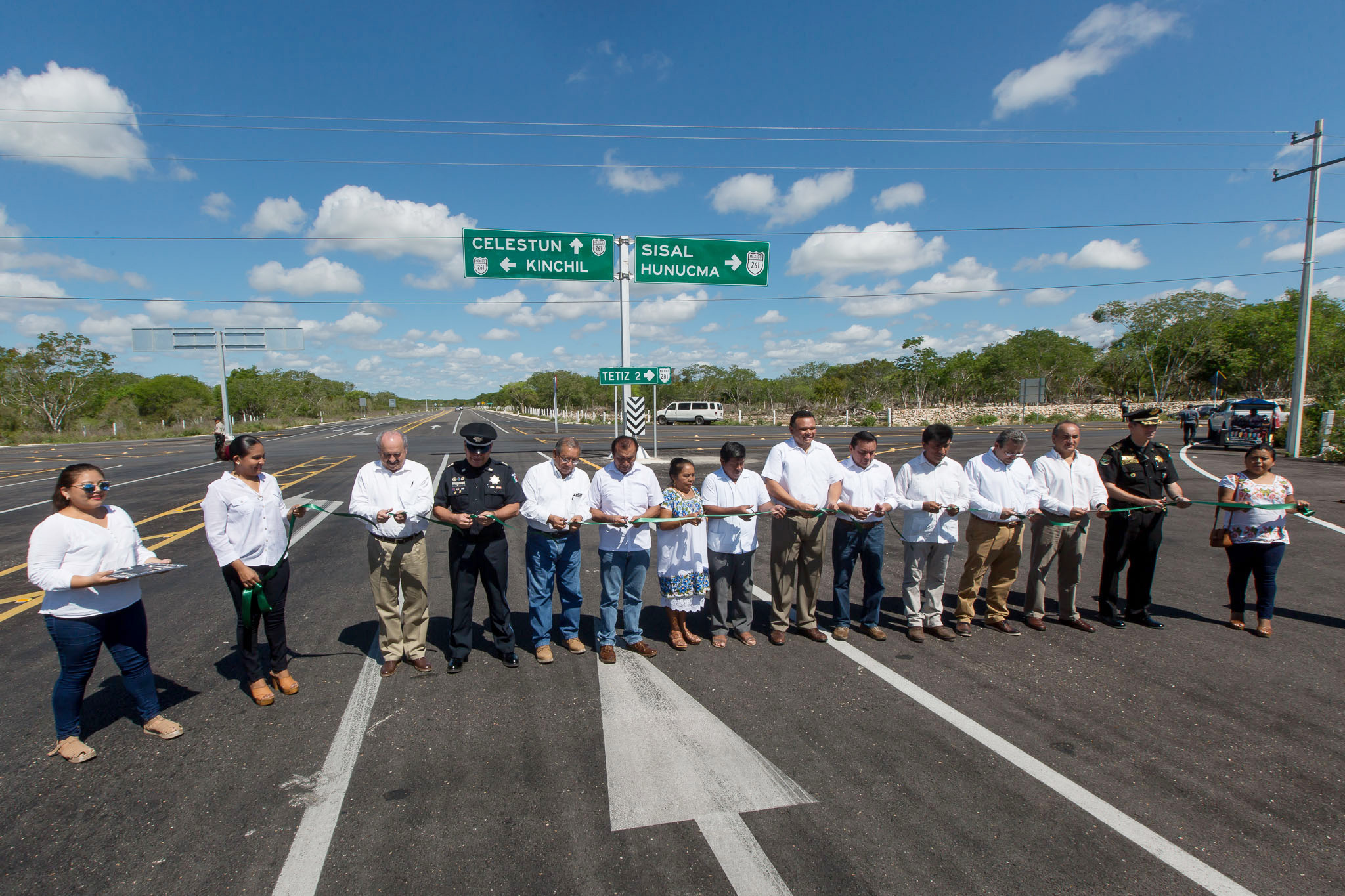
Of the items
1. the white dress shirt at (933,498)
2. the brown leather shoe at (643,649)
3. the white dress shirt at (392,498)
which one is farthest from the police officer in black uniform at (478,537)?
the white dress shirt at (933,498)

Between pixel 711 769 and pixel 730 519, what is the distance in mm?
2205

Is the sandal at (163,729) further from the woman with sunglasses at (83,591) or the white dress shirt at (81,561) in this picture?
the white dress shirt at (81,561)

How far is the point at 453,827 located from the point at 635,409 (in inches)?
656

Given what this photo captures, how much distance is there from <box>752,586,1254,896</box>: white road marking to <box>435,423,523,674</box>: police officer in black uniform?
3009 mm

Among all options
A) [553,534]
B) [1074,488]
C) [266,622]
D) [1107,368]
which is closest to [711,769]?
[553,534]

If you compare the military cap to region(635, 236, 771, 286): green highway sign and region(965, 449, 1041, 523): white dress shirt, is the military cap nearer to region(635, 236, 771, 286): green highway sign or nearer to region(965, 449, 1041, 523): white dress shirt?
region(965, 449, 1041, 523): white dress shirt

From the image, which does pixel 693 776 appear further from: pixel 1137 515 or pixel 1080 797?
pixel 1137 515

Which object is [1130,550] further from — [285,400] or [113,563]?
[285,400]

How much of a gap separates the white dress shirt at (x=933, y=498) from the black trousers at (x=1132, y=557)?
5.25ft

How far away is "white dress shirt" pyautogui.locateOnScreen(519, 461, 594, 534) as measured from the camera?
4.91 meters

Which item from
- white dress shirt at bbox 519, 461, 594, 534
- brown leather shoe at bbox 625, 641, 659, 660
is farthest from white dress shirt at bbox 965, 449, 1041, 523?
white dress shirt at bbox 519, 461, 594, 534

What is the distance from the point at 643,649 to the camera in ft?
16.8

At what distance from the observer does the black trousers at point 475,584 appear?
4.84 meters

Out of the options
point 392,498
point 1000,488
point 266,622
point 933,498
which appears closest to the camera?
point 266,622
